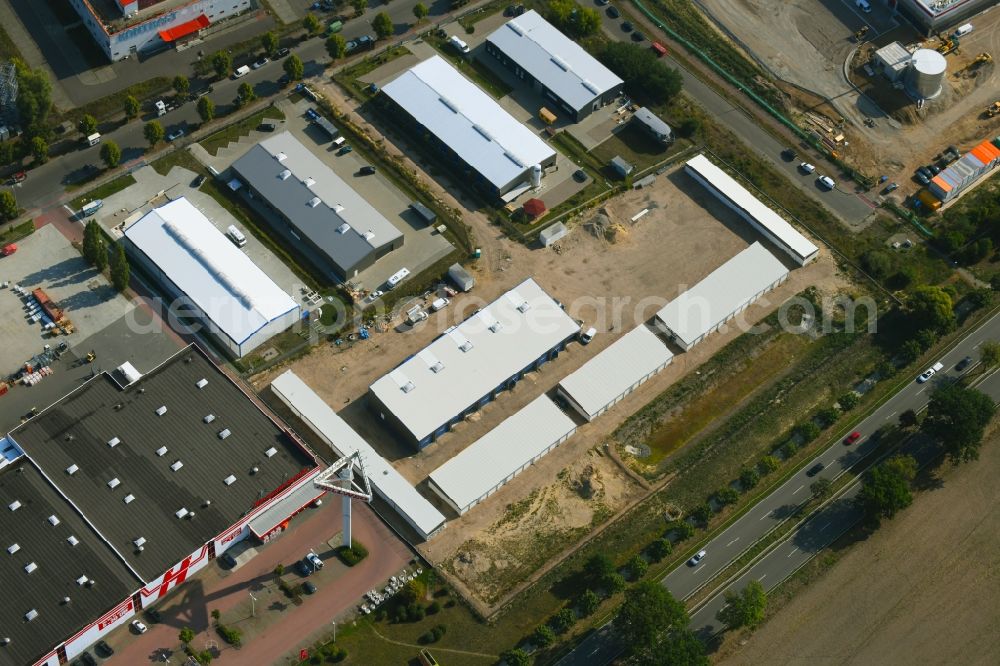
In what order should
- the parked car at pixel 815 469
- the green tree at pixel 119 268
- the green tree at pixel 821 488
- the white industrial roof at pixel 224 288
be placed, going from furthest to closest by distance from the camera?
the green tree at pixel 119 268, the white industrial roof at pixel 224 288, the parked car at pixel 815 469, the green tree at pixel 821 488

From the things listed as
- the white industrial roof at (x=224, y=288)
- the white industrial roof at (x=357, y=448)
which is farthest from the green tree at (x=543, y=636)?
the white industrial roof at (x=224, y=288)

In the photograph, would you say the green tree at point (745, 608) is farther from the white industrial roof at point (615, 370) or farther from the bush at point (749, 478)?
the white industrial roof at point (615, 370)

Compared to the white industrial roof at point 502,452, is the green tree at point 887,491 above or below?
below

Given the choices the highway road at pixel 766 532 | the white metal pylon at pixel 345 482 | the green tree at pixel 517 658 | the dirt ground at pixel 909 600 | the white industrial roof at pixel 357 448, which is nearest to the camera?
the white metal pylon at pixel 345 482

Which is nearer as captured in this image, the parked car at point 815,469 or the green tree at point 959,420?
the green tree at point 959,420

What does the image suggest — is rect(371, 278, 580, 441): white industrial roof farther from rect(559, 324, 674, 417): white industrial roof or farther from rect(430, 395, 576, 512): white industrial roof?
rect(559, 324, 674, 417): white industrial roof

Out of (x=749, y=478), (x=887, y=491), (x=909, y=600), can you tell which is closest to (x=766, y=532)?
(x=749, y=478)

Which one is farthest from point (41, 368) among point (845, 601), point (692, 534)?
point (845, 601)
